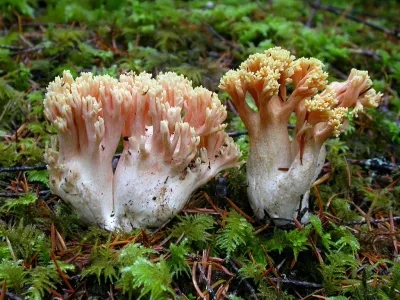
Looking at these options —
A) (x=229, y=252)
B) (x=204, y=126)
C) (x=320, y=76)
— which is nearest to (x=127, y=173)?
(x=204, y=126)

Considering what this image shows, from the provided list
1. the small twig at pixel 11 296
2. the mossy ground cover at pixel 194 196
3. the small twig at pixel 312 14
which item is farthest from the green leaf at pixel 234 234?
the small twig at pixel 312 14

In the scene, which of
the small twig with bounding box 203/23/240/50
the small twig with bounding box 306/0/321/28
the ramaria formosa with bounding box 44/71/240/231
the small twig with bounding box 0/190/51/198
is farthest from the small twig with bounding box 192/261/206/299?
the small twig with bounding box 306/0/321/28

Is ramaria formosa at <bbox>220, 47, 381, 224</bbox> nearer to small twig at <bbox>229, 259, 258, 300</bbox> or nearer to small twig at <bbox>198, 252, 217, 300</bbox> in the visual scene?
small twig at <bbox>229, 259, 258, 300</bbox>

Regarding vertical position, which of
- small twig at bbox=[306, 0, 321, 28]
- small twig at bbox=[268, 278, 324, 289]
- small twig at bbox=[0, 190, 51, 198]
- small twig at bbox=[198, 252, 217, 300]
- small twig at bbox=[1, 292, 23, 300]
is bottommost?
small twig at bbox=[268, 278, 324, 289]

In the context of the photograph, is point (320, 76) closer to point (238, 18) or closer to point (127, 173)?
point (127, 173)

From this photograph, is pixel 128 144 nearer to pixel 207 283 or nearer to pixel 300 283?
pixel 207 283

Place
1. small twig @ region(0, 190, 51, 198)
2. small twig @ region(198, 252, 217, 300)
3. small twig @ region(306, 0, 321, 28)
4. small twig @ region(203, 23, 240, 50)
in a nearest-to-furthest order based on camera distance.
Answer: small twig @ region(198, 252, 217, 300), small twig @ region(0, 190, 51, 198), small twig @ region(203, 23, 240, 50), small twig @ region(306, 0, 321, 28)

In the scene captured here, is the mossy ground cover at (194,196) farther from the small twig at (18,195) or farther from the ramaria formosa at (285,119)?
the ramaria formosa at (285,119)

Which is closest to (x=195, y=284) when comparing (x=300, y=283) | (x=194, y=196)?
(x=300, y=283)
